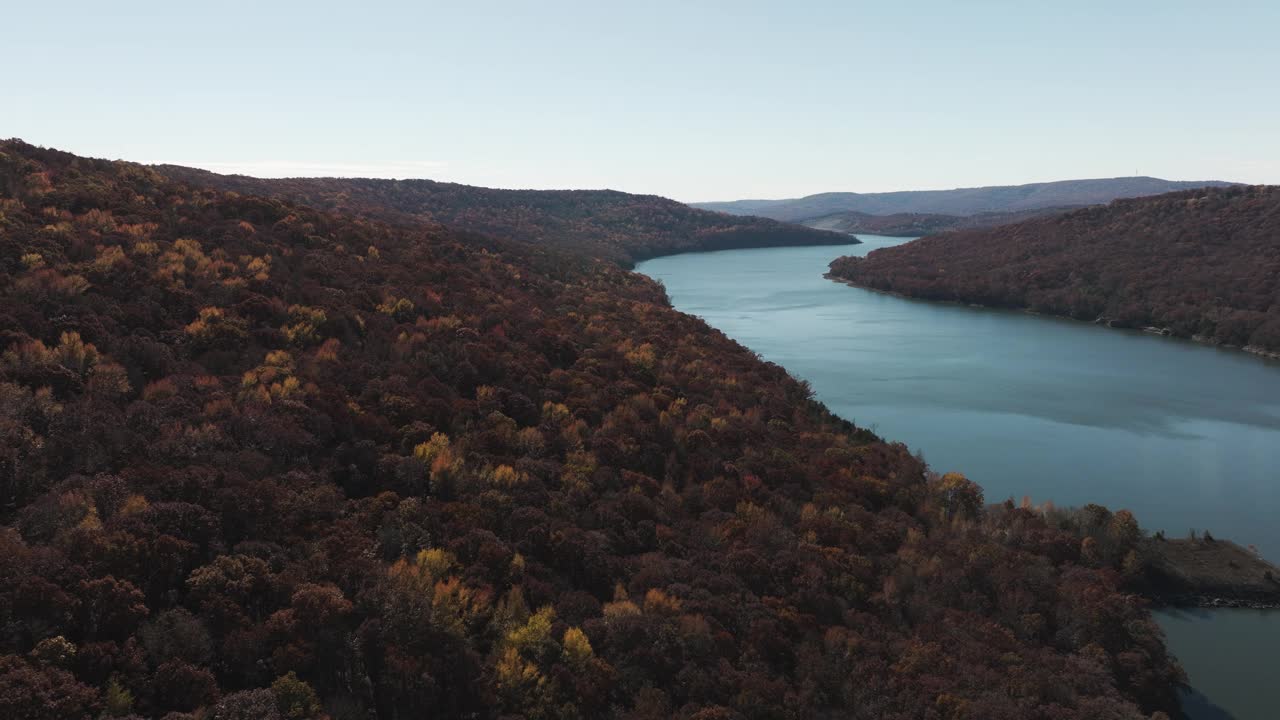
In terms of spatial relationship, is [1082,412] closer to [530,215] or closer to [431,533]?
[431,533]

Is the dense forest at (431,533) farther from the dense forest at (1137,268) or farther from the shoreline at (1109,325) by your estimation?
the dense forest at (1137,268)

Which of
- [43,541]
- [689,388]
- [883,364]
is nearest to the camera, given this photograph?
[43,541]

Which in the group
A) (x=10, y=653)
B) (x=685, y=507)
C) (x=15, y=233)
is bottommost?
(x=685, y=507)

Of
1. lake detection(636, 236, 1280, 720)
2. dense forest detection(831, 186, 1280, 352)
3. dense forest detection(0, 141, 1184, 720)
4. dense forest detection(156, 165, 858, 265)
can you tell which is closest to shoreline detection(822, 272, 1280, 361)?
dense forest detection(831, 186, 1280, 352)

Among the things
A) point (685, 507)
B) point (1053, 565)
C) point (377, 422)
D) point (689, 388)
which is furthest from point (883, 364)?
point (377, 422)

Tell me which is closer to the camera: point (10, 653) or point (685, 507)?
point (10, 653)

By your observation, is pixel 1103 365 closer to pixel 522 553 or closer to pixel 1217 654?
pixel 1217 654

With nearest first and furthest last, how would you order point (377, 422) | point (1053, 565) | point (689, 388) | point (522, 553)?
1. point (522, 553)
2. point (377, 422)
3. point (1053, 565)
4. point (689, 388)

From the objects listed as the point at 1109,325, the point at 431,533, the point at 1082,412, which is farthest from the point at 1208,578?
the point at 1109,325
